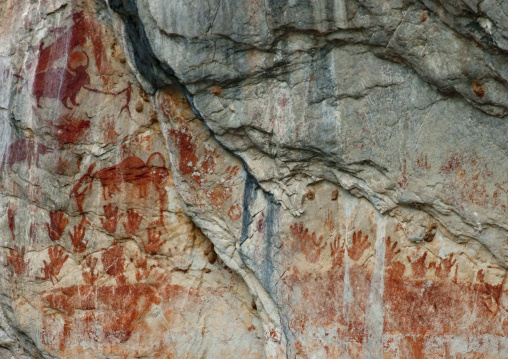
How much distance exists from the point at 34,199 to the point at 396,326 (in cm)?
320

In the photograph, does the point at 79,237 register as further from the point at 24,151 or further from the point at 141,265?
the point at 24,151

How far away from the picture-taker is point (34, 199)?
6.16 metres

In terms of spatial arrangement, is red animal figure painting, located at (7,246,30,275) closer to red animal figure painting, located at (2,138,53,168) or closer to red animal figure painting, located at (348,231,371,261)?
red animal figure painting, located at (2,138,53,168)

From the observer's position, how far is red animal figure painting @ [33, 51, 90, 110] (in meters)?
6.06

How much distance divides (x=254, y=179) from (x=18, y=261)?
7.22 ft

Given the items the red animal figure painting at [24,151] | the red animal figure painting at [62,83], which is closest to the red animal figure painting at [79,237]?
the red animal figure painting at [24,151]

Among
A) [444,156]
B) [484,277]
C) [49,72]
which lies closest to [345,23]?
[444,156]

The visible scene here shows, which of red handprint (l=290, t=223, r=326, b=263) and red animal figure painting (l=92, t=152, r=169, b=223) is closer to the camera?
red handprint (l=290, t=223, r=326, b=263)

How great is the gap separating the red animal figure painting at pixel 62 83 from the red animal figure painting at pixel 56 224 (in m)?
0.92

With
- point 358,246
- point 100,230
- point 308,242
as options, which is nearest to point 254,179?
point 308,242

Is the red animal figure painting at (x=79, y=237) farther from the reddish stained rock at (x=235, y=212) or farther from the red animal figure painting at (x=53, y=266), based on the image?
the reddish stained rock at (x=235, y=212)

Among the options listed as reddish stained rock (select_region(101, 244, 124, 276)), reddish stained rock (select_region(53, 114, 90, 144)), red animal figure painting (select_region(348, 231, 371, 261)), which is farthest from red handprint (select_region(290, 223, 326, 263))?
reddish stained rock (select_region(53, 114, 90, 144))

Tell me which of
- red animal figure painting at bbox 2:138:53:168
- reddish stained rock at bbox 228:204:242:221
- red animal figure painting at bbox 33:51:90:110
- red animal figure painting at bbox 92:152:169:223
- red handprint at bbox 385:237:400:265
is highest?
red animal figure painting at bbox 33:51:90:110

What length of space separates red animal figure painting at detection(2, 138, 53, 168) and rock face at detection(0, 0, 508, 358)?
1 cm
